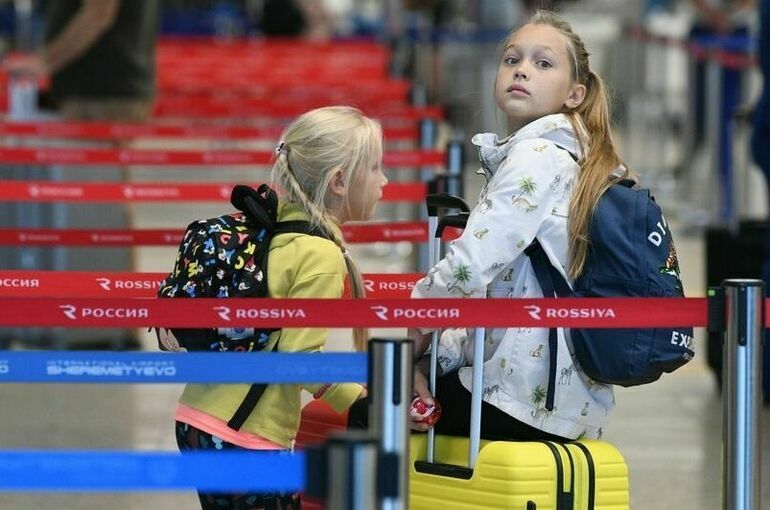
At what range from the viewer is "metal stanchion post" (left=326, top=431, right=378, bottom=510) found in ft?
9.25

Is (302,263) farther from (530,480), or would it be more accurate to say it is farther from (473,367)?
(530,480)

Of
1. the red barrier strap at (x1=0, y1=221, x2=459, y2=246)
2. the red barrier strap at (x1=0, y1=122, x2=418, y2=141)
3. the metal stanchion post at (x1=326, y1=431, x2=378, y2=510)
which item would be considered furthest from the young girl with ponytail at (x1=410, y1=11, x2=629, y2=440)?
the red barrier strap at (x1=0, y1=122, x2=418, y2=141)

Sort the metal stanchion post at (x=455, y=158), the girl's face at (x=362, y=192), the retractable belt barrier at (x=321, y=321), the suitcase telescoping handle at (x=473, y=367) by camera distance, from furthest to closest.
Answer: the metal stanchion post at (x=455, y=158) < the girl's face at (x=362, y=192) < the suitcase telescoping handle at (x=473, y=367) < the retractable belt barrier at (x=321, y=321)

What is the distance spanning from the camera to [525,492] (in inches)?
151

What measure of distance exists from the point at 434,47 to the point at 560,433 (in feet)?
44.9

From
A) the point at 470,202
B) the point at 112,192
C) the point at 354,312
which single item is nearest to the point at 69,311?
the point at 354,312

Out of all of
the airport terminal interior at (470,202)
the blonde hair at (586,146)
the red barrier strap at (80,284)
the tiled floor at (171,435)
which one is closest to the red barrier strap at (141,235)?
the airport terminal interior at (470,202)

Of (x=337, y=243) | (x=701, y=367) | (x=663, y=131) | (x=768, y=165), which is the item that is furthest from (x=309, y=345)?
(x=663, y=131)

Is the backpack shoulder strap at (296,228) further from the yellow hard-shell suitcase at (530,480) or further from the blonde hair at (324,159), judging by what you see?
the yellow hard-shell suitcase at (530,480)

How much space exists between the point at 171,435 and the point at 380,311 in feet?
9.66

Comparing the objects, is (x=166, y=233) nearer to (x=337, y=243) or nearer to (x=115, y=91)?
(x=337, y=243)

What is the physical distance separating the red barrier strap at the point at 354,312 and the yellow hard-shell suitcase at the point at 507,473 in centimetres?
16

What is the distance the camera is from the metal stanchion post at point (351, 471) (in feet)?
9.25

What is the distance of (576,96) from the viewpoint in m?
4.32
